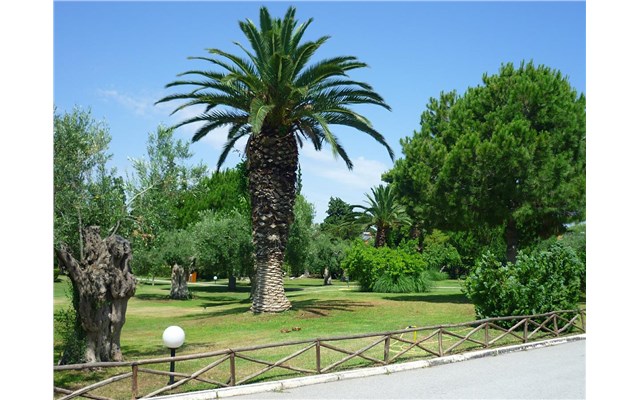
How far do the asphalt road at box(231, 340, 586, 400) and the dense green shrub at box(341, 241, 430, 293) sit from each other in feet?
81.0

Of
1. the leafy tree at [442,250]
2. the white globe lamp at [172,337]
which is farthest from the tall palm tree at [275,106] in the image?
the leafy tree at [442,250]

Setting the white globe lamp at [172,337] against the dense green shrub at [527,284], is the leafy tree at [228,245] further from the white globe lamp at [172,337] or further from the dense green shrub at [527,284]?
the white globe lamp at [172,337]

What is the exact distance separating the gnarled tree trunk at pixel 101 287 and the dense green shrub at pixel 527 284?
983 cm

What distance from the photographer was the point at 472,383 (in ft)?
34.1

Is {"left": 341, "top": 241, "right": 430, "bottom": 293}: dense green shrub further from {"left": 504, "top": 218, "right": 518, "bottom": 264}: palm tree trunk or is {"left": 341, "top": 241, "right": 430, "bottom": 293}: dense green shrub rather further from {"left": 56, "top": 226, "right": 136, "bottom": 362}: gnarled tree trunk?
{"left": 56, "top": 226, "right": 136, "bottom": 362}: gnarled tree trunk

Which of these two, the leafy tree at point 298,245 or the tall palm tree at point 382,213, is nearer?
the leafy tree at point 298,245

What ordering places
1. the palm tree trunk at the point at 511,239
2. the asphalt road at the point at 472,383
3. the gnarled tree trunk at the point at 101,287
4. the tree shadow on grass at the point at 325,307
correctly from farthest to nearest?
the palm tree trunk at the point at 511,239
the tree shadow on grass at the point at 325,307
the gnarled tree trunk at the point at 101,287
the asphalt road at the point at 472,383

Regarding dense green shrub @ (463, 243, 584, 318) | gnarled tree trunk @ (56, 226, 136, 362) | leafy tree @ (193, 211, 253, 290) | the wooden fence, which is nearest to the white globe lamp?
the wooden fence

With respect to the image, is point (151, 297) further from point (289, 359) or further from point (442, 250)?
point (442, 250)

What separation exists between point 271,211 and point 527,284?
9.59 m

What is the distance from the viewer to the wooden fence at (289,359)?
9.52 metres
